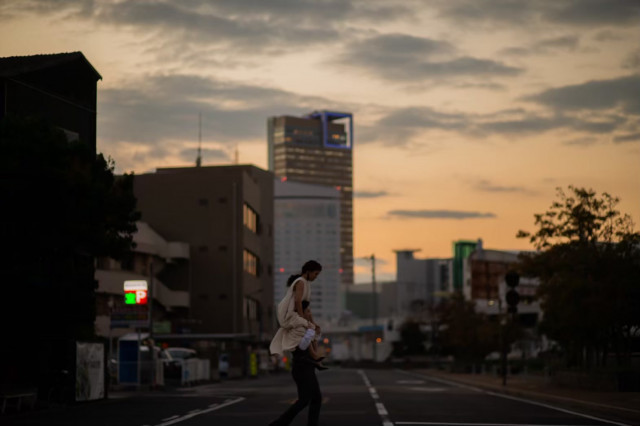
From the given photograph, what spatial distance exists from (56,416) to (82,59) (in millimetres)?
15449

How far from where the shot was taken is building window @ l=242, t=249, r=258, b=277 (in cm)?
10694

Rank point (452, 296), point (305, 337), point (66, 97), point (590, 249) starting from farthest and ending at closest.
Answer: point (452, 296), point (590, 249), point (66, 97), point (305, 337)

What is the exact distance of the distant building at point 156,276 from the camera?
83.2 meters

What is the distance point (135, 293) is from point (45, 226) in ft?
58.6

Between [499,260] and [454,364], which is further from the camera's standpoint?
[499,260]

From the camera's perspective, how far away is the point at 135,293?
143 ft

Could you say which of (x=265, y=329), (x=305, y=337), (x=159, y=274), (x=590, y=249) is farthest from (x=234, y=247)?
(x=305, y=337)

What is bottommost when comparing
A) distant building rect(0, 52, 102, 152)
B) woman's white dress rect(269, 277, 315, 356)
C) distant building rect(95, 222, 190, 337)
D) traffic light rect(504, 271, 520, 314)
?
woman's white dress rect(269, 277, 315, 356)

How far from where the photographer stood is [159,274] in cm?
10094

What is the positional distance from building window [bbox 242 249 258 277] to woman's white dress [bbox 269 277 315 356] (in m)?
92.5

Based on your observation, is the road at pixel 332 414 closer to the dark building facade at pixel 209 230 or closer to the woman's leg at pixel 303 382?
the woman's leg at pixel 303 382

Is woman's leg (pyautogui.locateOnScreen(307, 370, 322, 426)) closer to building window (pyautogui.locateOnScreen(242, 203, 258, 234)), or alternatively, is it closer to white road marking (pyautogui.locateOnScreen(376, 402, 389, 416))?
white road marking (pyautogui.locateOnScreen(376, 402, 389, 416))

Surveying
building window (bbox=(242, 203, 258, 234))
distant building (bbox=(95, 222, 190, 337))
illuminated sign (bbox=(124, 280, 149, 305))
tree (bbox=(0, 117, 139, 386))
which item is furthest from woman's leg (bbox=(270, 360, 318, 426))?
building window (bbox=(242, 203, 258, 234))

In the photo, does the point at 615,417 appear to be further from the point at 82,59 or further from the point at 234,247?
the point at 234,247
